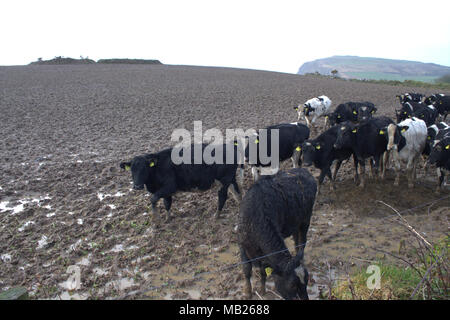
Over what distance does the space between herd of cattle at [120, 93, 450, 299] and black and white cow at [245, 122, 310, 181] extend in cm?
3

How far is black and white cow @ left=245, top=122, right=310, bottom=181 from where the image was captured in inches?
347

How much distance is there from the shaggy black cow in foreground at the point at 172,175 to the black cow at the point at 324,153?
232 cm

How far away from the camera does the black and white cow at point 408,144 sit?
826 cm

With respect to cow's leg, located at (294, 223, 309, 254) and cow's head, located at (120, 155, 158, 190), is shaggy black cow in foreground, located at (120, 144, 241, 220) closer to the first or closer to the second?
cow's head, located at (120, 155, 158, 190)

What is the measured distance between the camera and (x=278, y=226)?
440 centimetres

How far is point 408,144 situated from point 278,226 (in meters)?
6.12

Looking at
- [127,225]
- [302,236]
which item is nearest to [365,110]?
[302,236]

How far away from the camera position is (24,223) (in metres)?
6.71

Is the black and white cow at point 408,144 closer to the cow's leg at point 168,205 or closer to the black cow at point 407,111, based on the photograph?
the black cow at point 407,111

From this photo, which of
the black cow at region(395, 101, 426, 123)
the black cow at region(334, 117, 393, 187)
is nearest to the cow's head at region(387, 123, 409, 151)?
the black cow at region(334, 117, 393, 187)

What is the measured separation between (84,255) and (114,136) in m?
8.55

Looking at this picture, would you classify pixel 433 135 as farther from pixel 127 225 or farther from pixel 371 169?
pixel 127 225
